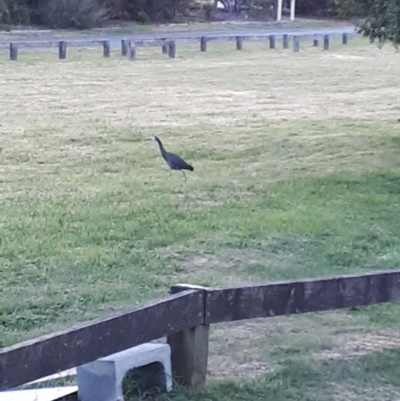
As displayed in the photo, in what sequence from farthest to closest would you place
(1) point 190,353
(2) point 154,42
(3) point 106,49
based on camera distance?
1. (2) point 154,42
2. (3) point 106,49
3. (1) point 190,353

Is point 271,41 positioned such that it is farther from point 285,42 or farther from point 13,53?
point 13,53

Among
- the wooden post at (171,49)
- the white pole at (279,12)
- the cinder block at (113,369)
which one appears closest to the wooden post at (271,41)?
the wooden post at (171,49)

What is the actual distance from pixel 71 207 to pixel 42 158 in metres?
3.90

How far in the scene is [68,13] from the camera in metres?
48.7

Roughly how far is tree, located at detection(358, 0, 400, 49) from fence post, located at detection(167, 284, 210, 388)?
9.46 m

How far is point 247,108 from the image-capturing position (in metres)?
22.3

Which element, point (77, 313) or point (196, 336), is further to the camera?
point (77, 313)

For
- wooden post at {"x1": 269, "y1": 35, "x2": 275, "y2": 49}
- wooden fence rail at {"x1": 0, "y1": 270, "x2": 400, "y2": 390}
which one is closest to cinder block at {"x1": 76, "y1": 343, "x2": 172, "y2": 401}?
wooden fence rail at {"x1": 0, "y1": 270, "x2": 400, "y2": 390}

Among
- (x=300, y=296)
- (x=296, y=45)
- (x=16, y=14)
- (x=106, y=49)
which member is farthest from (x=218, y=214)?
(x=16, y=14)

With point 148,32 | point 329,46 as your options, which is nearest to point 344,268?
point 329,46

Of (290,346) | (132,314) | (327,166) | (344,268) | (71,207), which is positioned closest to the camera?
(132,314)

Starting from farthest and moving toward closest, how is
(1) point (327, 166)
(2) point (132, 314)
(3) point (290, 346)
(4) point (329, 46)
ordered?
(4) point (329, 46) → (1) point (327, 166) → (3) point (290, 346) → (2) point (132, 314)

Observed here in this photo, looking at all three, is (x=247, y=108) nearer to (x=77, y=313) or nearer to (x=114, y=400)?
(x=77, y=313)

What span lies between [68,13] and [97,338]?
4469cm
